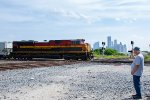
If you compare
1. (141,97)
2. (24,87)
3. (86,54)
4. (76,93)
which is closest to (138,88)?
(141,97)

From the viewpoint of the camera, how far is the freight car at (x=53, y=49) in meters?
47.0

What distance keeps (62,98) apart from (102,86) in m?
3.52

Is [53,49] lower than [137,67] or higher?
higher

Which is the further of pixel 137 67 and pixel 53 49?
pixel 53 49

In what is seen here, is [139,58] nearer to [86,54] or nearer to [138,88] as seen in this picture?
[138,88]

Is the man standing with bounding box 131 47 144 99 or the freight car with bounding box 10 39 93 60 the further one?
the freight car with bounding box 10 39 93 60

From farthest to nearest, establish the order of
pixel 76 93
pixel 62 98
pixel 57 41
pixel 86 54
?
pixel 57 41, pixel 86 54, pixel 76 93, pixel 62 98

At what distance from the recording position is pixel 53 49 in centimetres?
4934

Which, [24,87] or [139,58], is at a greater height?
[139,58]

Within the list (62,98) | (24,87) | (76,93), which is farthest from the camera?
(24,87)

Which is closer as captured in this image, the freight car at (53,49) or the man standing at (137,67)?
the man standing at (137,67)

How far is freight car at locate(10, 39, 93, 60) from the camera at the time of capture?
154ft

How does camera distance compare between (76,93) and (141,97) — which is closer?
(141,97)

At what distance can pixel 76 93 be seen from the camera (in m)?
12.3
